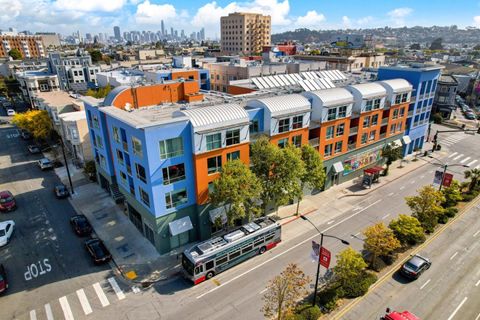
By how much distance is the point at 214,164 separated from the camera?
3384 centimetres

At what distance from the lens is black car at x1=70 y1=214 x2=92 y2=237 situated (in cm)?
3691

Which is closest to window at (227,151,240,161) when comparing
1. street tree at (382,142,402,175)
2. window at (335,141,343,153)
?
window at (335,141,343,153)

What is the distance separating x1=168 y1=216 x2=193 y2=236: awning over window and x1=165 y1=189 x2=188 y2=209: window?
1.84 m

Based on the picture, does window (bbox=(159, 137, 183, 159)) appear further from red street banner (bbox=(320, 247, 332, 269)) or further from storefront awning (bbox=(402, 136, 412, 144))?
storefront awning (bbox=(402, 136, 412, 144))

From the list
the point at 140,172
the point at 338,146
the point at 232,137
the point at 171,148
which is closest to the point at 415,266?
the point at 338,146

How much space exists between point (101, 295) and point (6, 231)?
17.5m

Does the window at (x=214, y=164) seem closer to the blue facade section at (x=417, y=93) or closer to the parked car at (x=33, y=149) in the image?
the blue facade section at (x=417, y=93)

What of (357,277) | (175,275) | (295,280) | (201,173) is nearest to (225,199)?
(201,173)

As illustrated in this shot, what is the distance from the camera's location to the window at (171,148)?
30328 millimetres

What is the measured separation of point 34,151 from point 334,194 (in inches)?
2405

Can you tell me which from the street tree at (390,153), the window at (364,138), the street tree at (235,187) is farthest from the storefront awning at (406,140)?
the street tree at (235,187)

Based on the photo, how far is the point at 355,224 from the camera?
3916cm

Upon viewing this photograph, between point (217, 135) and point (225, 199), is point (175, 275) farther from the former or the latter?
point (217, 135)

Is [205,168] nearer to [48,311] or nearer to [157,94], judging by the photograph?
[157,94]
